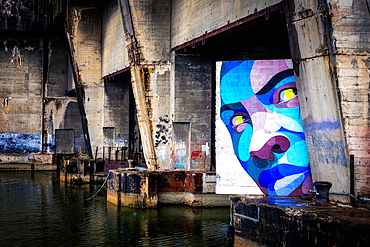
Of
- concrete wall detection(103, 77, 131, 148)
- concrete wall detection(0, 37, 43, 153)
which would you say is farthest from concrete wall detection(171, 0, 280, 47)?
concrete wall detection(0, 37, 43, 153)

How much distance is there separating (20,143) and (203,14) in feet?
80.8

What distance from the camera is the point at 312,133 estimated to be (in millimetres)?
10086

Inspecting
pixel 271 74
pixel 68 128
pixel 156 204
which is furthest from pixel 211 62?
pixel 68 128

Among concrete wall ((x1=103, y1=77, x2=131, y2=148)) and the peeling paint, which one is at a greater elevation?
the peeling paint

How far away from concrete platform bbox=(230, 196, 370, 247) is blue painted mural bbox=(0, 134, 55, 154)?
92.1 feet

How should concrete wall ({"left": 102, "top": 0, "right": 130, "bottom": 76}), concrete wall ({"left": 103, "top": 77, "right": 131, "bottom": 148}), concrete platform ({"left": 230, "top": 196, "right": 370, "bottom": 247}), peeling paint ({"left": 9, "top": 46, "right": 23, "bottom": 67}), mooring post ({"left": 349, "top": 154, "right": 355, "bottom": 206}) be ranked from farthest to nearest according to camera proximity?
peeling paint ({"left": 9, "top": 46, "right": 23, "bottom": 67}), concrete wall ({"left": 103, "top": 77, "right": 131, "bottom": 148}), concrete wall ({"left": 102, "top": 0, "right": 130, "bottom": 76}), mooring post ({"left": 349, "top": 154, "right": 355, "bottom": 206}), concrete platform ({"left": 230, "top": 196, "right": 370, "bottom": 247})

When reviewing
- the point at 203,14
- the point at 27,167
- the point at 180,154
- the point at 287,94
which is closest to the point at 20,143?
the point at 27,167

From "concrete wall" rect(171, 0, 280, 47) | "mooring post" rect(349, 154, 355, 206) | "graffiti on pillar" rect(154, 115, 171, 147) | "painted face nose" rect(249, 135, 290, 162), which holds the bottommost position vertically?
"mooring post" rect(349, 154, 355, 206)

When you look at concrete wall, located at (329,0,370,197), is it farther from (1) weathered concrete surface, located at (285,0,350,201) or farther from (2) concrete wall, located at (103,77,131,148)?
(2) concrete wall, located at (103,77,131,148)

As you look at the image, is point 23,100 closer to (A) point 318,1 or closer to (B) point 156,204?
(B) point 156,204

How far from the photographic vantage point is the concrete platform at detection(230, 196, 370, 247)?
678cm

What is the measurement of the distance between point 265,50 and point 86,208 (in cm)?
1004

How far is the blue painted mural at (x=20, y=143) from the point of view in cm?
3321

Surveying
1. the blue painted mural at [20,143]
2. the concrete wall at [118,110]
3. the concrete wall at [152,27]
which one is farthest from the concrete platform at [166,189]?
the blue painted mural at [20,143]
